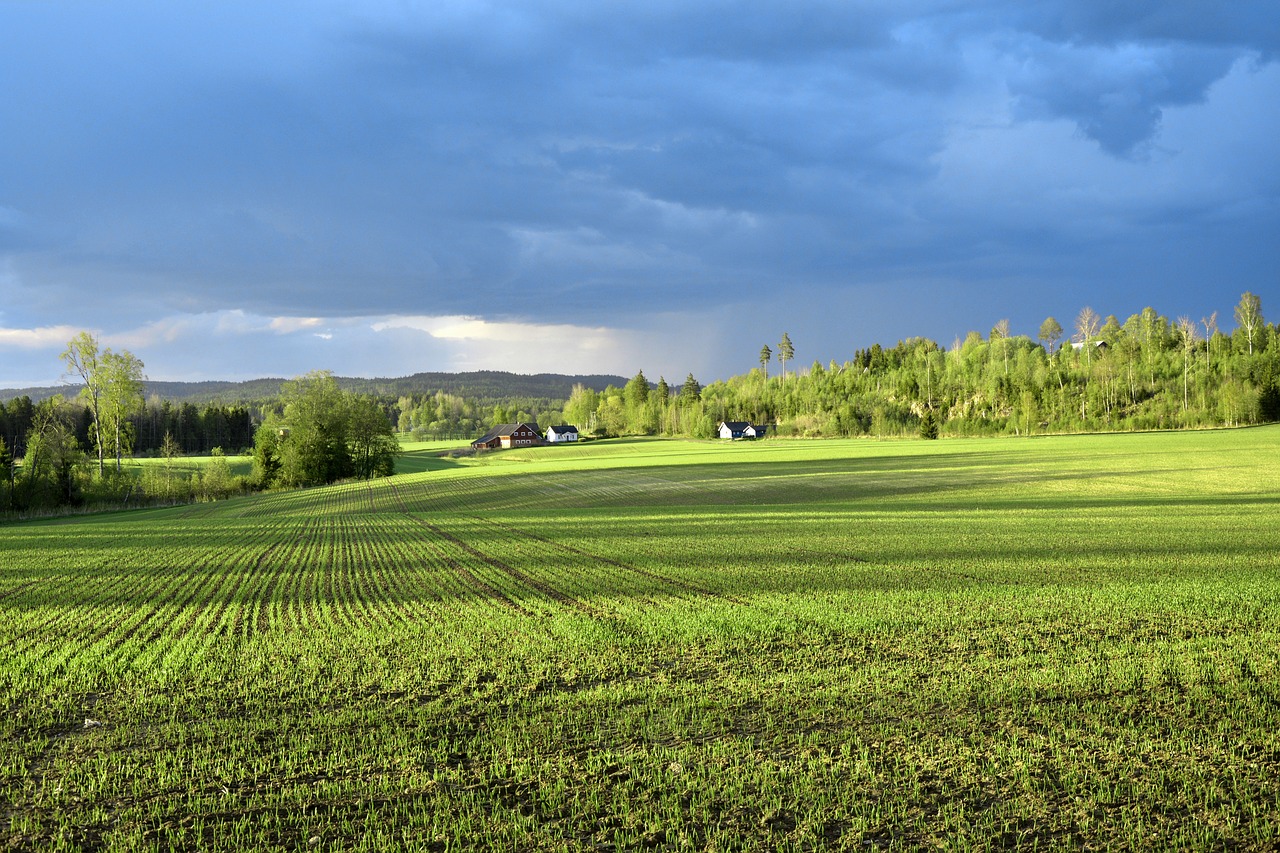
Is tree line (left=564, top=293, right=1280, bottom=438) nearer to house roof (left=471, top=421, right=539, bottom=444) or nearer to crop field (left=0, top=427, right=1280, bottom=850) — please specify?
house roof (left=471, top=421, right=539, bottom=444)

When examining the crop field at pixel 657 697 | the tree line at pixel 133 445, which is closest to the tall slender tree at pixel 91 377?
the tree line at pixel 133 445

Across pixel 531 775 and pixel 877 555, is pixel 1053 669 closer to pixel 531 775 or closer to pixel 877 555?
pixel 531 775

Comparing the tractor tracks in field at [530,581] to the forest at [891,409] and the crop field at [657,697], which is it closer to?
the crop field at [657,697]

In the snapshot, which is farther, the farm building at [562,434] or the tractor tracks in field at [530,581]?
the farm building at [562,434]

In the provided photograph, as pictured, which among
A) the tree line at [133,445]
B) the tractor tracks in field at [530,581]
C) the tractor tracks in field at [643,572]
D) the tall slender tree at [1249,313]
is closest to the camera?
the tractor tracks in field at [530,581]

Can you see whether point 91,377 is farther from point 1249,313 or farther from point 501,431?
point 1249,313

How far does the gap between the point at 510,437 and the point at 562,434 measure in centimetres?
2185

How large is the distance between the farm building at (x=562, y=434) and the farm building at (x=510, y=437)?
1293cm

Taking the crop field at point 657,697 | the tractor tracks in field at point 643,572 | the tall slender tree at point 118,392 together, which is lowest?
the tractor tracks in field at point 643,572

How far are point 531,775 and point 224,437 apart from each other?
17837 centimetres

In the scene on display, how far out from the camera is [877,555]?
2250cm

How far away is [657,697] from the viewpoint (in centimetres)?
1045

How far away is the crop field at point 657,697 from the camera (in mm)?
7129

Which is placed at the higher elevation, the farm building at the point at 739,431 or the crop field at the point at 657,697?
the crop field at the point at 657,697
